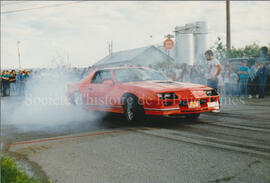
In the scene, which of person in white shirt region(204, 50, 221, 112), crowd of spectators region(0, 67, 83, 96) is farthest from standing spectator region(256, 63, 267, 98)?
crowd of spectators region(0, 67, 83, 96)

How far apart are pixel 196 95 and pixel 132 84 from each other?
1485 millimetres

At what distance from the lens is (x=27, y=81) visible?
20.5 meters

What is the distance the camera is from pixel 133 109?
6508 mm

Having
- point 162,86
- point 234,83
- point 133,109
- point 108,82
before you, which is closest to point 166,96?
point 162,86

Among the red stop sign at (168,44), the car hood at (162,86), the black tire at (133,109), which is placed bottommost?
the black tire at (133,109)

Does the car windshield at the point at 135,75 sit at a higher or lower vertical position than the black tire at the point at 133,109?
higher

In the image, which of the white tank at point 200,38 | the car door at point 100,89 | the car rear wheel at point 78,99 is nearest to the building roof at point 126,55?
the white tank at point 200,38

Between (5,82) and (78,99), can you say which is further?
(5,82)

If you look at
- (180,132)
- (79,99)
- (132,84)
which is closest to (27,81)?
(79,99)

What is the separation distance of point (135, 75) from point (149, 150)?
3300 mm

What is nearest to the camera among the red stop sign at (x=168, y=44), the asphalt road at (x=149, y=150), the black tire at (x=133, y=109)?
the asphalt road at (x=149, y=150)

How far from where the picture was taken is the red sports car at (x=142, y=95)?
6141mm

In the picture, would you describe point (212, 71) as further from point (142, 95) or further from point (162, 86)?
point (142, 95)

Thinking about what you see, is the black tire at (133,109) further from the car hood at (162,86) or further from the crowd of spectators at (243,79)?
the crowd of spectators at (243,79)
